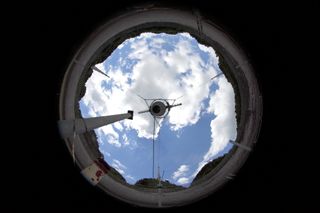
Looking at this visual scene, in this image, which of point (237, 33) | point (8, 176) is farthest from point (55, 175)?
point (237, 33)

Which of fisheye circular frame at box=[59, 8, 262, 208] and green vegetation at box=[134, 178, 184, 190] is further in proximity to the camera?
green vegetation at box=[134, 178, 184, 190]

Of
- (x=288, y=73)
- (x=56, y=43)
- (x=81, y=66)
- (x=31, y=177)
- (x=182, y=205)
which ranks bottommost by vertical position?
(x=182, y=205)

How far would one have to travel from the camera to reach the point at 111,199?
8078 millimetres

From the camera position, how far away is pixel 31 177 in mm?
7914

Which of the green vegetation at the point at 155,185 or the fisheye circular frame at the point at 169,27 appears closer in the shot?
the fisheye circular frame at the point at 169,27

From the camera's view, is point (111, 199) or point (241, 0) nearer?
point (241, 0)

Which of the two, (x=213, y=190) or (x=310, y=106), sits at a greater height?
(x=310, y=106)

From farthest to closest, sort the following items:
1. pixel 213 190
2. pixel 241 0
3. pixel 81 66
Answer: pixel 81 66 → pixel 213 190 → pixel 241 0

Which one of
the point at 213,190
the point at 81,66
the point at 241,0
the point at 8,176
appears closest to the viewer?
the point at 241,0

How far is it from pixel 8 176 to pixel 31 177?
1.62 feet

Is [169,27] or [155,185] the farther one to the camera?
[155,185]

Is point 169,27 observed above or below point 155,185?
above

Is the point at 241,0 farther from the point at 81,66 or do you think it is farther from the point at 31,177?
the point at 31,177

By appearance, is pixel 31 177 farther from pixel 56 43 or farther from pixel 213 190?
pixel 213 190
